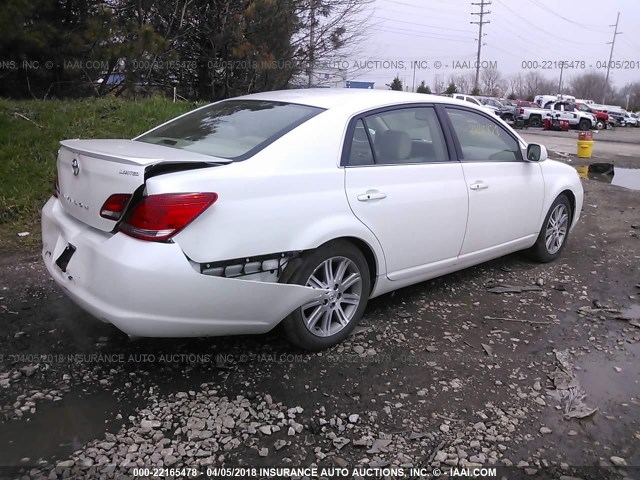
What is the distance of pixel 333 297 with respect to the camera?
3.43 m

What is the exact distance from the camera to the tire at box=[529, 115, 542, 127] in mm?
35750

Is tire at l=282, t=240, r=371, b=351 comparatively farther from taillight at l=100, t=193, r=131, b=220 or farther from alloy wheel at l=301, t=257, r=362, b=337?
taillight at l=100, t=193, r=131, b=220

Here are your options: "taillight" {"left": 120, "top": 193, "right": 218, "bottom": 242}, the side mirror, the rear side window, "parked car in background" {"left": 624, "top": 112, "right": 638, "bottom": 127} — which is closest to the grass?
"taillight" {"left": 120, "top": 193, "right": 218, "bottom": 242}

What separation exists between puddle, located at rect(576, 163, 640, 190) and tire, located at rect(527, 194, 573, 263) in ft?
25.2

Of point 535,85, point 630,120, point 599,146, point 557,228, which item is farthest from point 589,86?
point 557,228

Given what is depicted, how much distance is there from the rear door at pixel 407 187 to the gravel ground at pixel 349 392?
21.1 inches

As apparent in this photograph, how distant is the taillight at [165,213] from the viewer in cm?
268

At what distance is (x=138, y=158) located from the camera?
9.20ft

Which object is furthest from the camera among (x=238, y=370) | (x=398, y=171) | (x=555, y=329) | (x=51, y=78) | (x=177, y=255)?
(x=51, y=78)

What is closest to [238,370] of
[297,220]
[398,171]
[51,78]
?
[297,220]

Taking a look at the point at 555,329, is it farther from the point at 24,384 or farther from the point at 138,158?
the point at 24,384

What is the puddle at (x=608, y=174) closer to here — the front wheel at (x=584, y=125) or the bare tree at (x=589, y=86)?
the front wheel at (x=584, y=125)

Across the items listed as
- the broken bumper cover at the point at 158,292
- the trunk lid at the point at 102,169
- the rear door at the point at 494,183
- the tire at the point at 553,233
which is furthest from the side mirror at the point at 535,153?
the trunk lid at the point at 102,169

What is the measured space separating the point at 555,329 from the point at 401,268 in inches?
48.0
